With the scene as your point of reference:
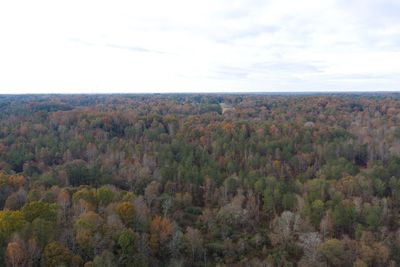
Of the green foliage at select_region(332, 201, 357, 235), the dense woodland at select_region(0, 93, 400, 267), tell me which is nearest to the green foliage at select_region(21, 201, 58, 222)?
the dense woodland at select_region(0, 93, 400, 267)

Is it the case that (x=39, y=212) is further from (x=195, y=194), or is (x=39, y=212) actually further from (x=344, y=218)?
(x=344, y=218)

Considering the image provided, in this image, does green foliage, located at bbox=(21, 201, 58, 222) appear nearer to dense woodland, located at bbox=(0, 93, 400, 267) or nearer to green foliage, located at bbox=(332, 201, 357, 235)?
dense woodland, located at bbox=(0, 93, 400, 267)

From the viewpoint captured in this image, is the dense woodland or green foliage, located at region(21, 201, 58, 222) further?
green foliage, located at region(21, 201, 58, 222)

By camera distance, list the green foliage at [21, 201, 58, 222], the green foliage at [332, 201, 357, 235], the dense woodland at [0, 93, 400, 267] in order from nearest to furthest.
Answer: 1. the dense woodland at [0, 93, 400, 267]
2. the green foliage at [21, 201, 58, 222]
3. the green foliage at [332, 201, 357, 235]

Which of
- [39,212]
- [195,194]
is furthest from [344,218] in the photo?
[39,212]

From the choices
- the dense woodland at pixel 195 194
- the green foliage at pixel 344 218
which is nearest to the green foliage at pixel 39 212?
the dense woodland at pixel 195 194

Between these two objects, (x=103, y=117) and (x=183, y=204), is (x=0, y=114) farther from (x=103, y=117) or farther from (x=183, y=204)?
(x=183, y=204)

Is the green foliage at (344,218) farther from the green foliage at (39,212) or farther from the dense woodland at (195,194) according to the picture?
the green foliage at (39,212)

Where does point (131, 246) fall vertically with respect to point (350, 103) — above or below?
below

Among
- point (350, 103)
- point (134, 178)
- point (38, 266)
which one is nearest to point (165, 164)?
point (134, 178)
